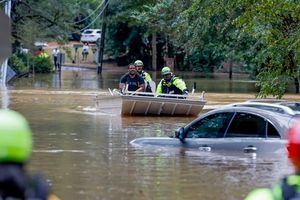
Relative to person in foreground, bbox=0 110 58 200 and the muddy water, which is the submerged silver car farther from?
person in foreground, bbox=0 110 58 200

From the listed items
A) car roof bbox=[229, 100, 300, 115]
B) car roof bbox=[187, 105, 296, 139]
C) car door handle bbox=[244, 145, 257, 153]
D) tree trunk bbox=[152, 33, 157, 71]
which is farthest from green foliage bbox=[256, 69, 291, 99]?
tree trunk bbox=[152, 33, 157, 71]

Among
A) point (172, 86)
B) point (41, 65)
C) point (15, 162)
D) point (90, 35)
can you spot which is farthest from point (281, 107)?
point (90, 35)

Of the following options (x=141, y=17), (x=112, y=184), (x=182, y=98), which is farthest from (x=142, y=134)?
(x=141, y=17)

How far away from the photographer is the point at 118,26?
65.1m

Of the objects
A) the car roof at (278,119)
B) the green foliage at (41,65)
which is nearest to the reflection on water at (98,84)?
the green foliage at (41,65)

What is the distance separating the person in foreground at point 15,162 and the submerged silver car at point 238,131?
8416 millimetres

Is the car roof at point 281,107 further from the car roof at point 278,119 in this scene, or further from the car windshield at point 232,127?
the car windshield at point 232,127

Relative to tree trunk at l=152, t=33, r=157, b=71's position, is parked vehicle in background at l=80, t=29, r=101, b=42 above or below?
above

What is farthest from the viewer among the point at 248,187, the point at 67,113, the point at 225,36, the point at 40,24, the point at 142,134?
the point at 40,24

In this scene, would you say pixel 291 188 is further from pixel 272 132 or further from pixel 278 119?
pixel 272 132

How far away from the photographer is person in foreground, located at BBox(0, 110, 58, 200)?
316 cm

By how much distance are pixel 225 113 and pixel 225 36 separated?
916 inches

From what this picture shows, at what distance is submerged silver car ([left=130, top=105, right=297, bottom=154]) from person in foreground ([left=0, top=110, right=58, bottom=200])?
8416mm

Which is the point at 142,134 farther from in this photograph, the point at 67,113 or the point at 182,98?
the point at 67,113
